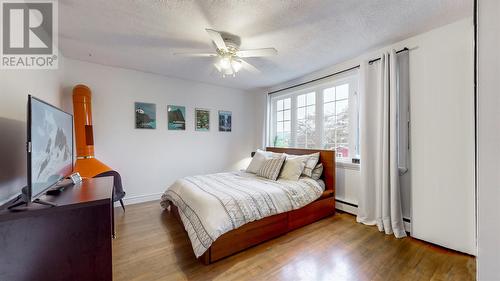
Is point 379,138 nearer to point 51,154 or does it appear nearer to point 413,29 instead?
point 413,29

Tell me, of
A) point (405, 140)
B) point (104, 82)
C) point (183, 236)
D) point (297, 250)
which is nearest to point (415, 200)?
point (405, 140)

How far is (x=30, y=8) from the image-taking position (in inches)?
67.4

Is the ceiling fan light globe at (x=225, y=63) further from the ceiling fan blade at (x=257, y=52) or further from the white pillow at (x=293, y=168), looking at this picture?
the white pillow at (x=293, y=168)

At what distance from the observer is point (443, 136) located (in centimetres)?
200

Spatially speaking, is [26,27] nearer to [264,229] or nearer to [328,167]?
[264,229]

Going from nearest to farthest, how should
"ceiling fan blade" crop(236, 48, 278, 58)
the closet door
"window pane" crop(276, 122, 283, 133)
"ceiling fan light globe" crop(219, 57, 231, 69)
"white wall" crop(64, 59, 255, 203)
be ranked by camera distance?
the closet door < "ceiling fan blade" crop(236, 48, 278, 58) < "ceiling fan light globe" crop(219, 57, 231, 69) < "white wall" crop(64, 59, 255, 203) < "window pane" crop(276, 122, 283, 133)

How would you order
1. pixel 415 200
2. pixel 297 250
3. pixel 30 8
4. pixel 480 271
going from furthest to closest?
pixel 415 200 < pixel 297 250 < pixel 30 8 < pixel 480 271

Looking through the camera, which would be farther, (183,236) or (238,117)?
(238,117)

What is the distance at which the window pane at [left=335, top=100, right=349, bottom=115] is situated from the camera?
3038mm

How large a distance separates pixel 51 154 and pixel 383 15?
2929 millimetres

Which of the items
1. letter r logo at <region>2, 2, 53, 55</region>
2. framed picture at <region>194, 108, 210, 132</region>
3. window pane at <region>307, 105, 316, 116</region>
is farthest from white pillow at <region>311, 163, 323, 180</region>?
letter r logo at <region>2, 2, 53, 55</region>

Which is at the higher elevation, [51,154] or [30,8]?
[30,8]

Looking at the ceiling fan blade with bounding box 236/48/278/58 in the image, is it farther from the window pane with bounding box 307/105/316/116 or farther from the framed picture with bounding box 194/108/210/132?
the framed picture with bounding box 194/108/210/132

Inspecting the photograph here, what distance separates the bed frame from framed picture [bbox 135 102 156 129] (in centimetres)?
154
